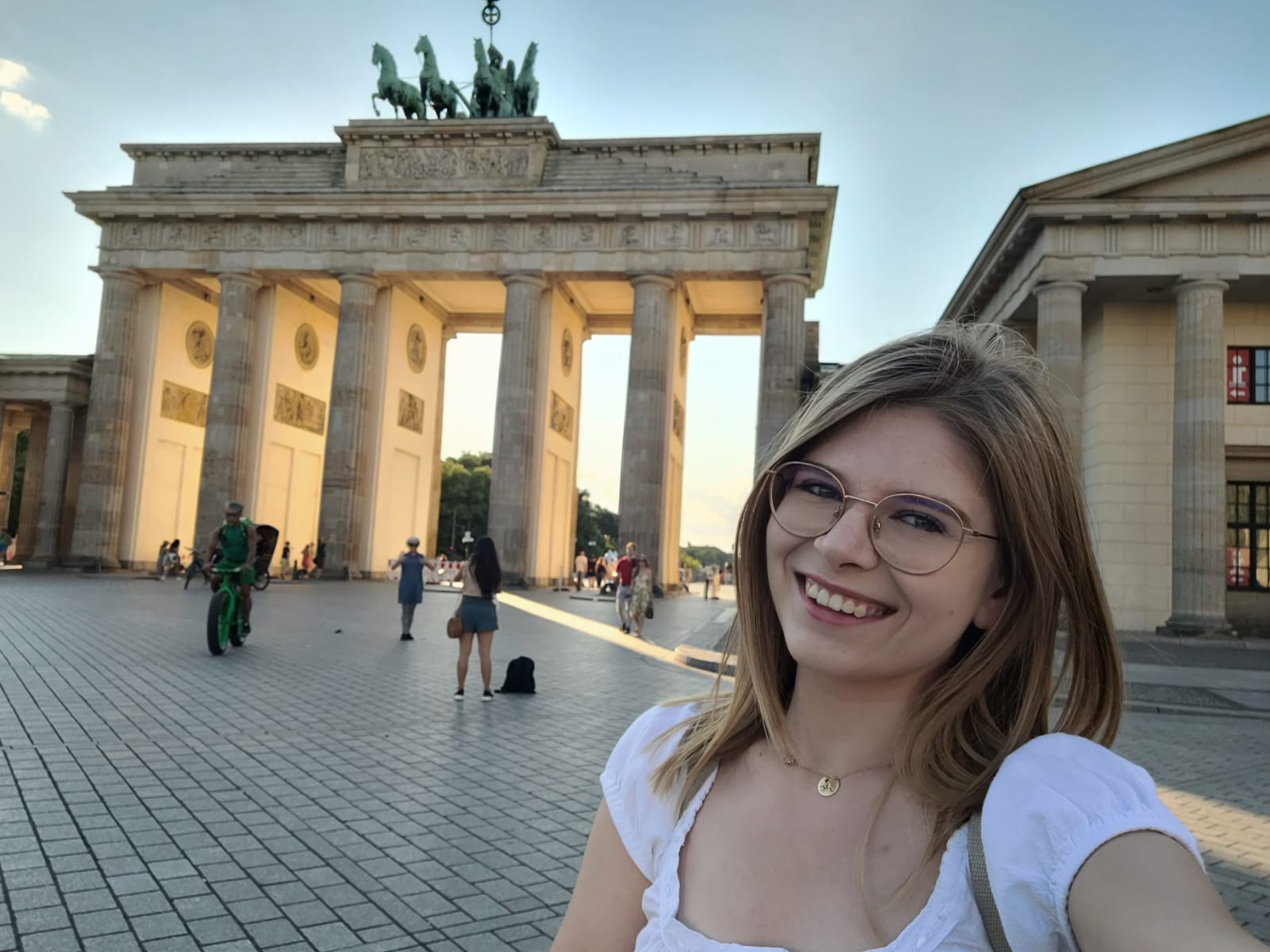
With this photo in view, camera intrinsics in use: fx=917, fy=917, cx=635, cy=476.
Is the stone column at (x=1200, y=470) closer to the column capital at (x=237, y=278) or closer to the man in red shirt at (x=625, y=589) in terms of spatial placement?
the man in red shirt at (x=625, y=589)

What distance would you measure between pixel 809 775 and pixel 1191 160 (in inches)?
1060

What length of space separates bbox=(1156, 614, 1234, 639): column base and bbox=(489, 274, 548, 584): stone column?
1955cm

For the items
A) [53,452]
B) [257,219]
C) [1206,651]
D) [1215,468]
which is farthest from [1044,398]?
[53,452]

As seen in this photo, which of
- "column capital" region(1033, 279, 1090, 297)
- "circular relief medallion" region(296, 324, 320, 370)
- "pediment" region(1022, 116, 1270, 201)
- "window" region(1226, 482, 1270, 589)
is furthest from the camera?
"circular relief medallion" region(296, 324, 320, 370)

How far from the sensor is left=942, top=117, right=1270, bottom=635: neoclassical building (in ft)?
74.6

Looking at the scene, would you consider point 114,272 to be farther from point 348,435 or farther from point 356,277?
point 348,435

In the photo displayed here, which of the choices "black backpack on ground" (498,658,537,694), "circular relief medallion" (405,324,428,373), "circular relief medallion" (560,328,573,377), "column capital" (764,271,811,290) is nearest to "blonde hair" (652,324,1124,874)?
"black backpack on ground" (498,658,537,694)

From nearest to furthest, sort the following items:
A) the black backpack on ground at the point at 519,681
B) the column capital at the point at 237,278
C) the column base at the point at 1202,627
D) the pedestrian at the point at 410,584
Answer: the black backpack on ground at the point at 519,681 → the pedestrian at the point at 410,584 → the column base at the point at 1202,627 → the column capital at the point at 237,278

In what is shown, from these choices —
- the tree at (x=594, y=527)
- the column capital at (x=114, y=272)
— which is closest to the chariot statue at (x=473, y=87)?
the column capital at (x=114, y=272)

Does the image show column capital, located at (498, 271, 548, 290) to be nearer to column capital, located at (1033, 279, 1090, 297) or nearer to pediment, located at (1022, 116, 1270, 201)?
pediment, located at (1022, 116, 1270, 201)

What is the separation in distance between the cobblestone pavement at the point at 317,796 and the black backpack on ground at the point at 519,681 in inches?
17.1

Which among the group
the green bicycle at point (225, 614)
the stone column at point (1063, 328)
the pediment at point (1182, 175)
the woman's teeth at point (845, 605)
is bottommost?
the green bicycle at point (225, 614)

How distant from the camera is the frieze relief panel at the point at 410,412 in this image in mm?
38031

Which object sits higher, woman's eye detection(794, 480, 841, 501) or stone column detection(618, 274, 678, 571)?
stone column detection(618, 274, 678, 571)
